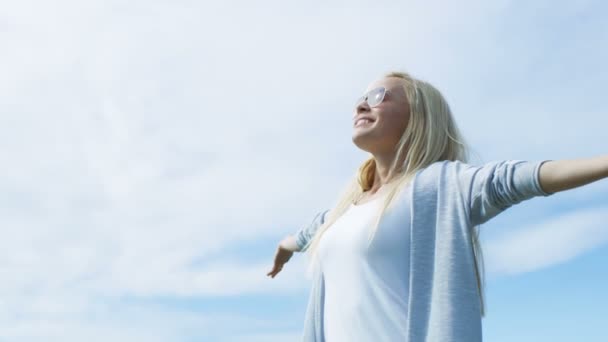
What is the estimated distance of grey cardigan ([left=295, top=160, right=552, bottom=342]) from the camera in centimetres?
360

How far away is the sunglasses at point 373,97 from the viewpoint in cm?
464

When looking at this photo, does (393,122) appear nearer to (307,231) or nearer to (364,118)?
(364,118)

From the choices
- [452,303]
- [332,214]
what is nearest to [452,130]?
[332,214]

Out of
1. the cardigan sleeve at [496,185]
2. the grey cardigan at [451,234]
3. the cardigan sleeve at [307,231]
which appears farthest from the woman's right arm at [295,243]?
the cardigan sleeve at [496,185]

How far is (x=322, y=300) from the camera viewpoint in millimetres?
4633

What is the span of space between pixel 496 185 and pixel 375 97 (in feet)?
4.26

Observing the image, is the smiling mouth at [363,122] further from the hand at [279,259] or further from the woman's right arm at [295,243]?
the hand at [279,259]

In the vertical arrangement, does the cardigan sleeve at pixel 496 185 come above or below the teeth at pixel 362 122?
below

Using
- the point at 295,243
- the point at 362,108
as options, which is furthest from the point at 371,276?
the point at 295,243

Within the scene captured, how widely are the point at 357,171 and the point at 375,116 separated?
58 centimetres

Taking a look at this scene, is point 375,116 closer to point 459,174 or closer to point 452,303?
point 459,174

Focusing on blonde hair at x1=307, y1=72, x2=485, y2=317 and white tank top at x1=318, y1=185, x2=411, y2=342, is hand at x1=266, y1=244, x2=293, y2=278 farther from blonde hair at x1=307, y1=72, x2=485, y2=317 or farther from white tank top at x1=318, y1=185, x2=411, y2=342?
white tank top at x1=318, y1=185, x2=411, y2=342

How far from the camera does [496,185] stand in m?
3.61

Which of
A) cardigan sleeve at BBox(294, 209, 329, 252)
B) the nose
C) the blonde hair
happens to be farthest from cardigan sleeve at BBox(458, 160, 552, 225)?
cardigan sleeve at BBox(294, 209, 329, 252)
